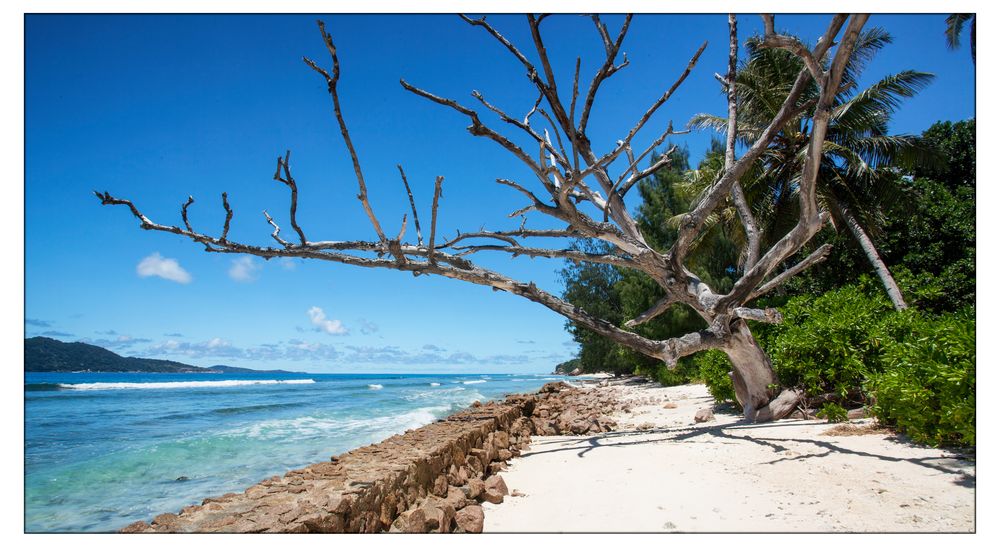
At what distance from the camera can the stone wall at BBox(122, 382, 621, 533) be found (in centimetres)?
310

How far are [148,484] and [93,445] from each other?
17.3 feet

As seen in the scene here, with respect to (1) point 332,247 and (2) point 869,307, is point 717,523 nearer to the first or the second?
(1) point 332,247

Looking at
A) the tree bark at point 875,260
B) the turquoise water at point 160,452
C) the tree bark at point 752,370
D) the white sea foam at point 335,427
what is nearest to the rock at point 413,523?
the turquoise water at point 160,452

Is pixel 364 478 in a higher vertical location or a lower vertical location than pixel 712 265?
lower

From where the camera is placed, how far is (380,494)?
3.82 meters

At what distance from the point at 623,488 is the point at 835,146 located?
11562 mm

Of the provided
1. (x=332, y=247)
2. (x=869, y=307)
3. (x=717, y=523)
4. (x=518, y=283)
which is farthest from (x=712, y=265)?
(x=717, y=523)

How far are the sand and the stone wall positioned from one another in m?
0.33

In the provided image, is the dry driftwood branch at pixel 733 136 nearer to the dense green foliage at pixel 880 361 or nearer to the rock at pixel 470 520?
the dense green foliage at pixel 880 361

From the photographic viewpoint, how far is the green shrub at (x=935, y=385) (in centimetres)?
346

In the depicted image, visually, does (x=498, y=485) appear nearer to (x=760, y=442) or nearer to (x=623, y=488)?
(x=623, y=488)

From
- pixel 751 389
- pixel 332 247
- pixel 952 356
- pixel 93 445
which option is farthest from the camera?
pixel 93 445

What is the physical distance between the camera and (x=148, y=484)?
6926 mm

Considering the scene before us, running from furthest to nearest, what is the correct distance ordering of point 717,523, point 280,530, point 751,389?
point 751,389 < point 717,523 < point 280,530
